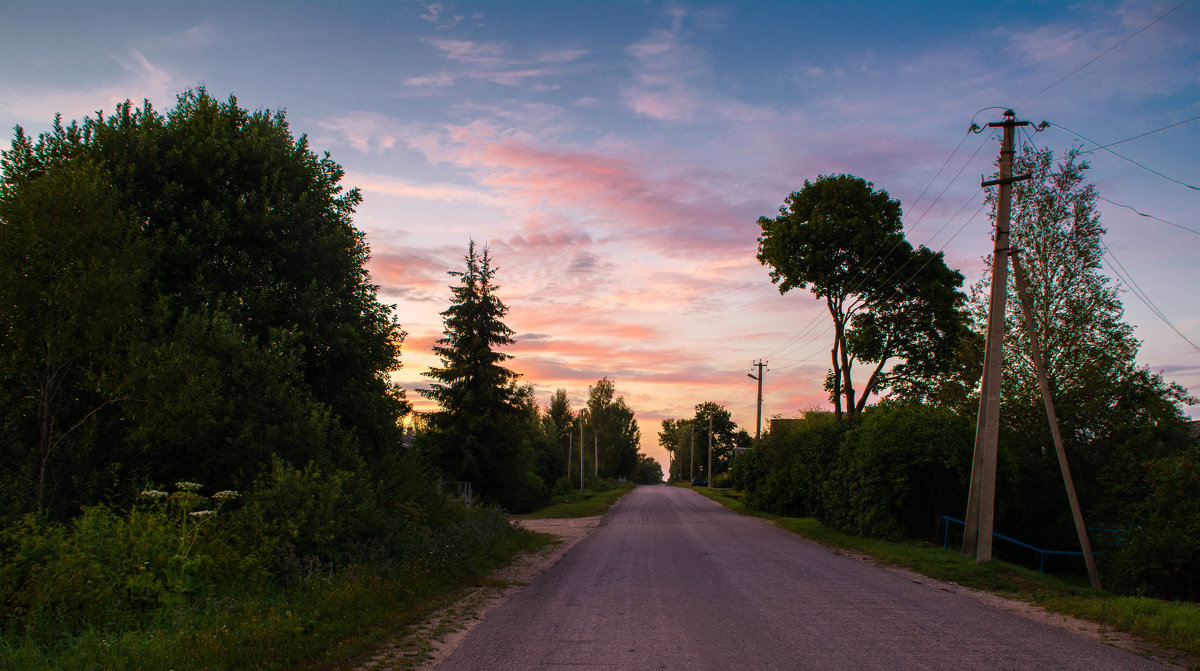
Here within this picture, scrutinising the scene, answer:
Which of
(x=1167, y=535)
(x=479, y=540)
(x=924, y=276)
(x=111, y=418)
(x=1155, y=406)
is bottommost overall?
(x=479, y=540)

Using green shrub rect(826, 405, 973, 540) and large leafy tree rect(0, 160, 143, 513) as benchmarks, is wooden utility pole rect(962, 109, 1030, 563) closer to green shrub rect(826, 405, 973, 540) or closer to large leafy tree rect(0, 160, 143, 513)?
green shrub rect(826, 405, 973, 540)

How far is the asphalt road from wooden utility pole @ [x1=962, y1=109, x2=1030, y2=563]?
10.1ft

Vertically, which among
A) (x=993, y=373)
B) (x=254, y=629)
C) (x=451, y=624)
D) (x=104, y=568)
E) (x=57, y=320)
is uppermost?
(x=993, y=373)

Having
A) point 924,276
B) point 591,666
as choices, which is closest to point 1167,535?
point 591,666

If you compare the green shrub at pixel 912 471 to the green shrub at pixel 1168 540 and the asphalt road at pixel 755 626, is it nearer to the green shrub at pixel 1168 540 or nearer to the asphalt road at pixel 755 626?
the green shrub at pixel 1168 540

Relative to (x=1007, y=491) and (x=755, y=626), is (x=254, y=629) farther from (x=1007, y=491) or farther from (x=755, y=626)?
(x=1007, y=491)

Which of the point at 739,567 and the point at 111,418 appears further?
the point at 739,567

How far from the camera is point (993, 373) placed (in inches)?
560

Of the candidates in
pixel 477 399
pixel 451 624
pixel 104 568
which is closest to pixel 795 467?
pixel 477 399

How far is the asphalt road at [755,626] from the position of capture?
617cm

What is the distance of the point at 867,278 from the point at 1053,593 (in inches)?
723

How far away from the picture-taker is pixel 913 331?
2798 cm

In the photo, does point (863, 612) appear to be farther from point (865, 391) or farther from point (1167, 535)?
point (865, 391)

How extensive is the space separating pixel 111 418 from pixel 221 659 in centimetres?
650
